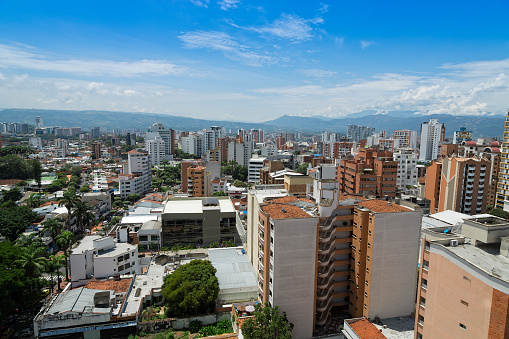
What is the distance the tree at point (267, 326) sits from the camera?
18.7 metres

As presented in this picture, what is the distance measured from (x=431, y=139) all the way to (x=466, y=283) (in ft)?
413

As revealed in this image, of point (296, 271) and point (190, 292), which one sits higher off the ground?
point (296, 271)

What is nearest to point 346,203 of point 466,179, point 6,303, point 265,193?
point 265,193

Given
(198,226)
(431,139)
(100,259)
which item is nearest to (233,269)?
(198,226)

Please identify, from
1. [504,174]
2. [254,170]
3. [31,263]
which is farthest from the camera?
[254,170]

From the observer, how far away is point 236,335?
71.0 ft

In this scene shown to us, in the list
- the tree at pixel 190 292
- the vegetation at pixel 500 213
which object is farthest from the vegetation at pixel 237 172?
the tree at pixel 190 292

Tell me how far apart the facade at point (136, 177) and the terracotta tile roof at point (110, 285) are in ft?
127

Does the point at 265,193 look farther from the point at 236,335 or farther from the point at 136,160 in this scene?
the point at 136,160

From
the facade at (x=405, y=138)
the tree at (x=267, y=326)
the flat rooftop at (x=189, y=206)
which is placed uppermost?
the facade at (x=405, y=138)

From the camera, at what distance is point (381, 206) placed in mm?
21969

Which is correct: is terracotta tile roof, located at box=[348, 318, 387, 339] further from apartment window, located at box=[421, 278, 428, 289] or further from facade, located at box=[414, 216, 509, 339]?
apartment window, located at box=[421, 278, 428, 289]

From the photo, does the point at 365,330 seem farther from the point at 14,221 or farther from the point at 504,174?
the point at 504,174

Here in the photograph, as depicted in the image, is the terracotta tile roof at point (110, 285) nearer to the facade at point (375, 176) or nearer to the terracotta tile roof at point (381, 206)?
the terracotta tile roof at point (381, 206)
